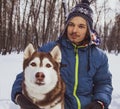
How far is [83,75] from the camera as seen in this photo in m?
3.53

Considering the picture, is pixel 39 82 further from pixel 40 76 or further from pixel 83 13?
pixel 83 13

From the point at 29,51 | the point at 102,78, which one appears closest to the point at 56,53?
the point at 29,51

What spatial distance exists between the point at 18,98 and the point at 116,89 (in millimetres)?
8022

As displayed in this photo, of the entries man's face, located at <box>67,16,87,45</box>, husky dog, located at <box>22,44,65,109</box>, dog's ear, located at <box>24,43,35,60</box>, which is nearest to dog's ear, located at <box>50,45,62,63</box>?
husky dog, located at <box>22,44,65,109</box>

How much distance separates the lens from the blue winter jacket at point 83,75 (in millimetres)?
3469

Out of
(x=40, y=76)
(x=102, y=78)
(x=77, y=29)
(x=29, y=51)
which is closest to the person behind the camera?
(x=40, y=76)

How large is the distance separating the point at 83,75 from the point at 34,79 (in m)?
0.91

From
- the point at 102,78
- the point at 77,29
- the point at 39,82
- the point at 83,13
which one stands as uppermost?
the point at 83,13

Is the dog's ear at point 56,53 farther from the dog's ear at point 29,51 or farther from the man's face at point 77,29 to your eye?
the man's face at point 77,29

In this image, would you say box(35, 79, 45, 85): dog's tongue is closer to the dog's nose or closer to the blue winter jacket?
the dog's nose

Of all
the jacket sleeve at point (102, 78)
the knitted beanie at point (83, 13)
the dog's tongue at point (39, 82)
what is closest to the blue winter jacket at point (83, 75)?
the jacket sleeve at point (102, 78)

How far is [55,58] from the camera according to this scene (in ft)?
9.37

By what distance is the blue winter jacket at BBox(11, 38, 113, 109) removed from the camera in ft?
11.4

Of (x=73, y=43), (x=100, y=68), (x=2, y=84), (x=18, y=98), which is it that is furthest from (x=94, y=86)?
(x=2, y=84)
